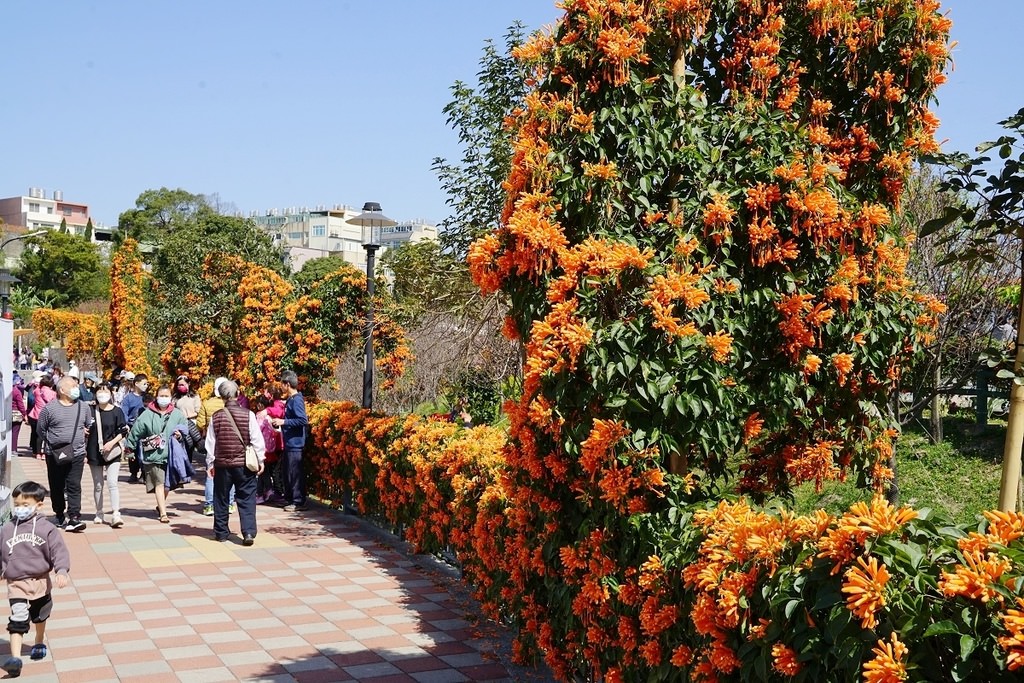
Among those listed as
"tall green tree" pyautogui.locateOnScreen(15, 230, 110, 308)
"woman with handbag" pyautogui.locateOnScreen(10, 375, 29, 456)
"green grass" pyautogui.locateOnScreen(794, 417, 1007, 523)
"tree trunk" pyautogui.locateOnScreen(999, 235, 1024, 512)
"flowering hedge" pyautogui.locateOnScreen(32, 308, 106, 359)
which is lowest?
"green grass" pyautogui.locateOnScreen(794, 417, 1007, 523)

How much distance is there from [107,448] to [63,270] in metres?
71.7

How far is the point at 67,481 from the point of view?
1048 centimetres

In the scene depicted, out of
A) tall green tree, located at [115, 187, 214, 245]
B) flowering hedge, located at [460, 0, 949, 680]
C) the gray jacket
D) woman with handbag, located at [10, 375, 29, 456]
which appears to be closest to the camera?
flowering hedge, located at [460, 0, 949, 680]

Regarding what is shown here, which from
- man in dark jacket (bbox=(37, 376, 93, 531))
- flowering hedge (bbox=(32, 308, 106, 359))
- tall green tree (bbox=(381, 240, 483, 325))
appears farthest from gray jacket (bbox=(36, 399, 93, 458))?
flowering hedge (bbox=(32, 308, 106, 359))

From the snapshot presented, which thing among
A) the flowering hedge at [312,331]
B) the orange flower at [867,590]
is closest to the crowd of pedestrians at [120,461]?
the flowering hedge at [312,331]

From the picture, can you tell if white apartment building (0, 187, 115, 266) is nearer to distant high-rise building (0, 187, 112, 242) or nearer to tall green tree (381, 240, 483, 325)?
distant high-rise building (0, 187, 112, 242)

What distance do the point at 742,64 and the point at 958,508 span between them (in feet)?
30.7

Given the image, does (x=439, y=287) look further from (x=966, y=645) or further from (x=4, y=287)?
(x=966, y=645)

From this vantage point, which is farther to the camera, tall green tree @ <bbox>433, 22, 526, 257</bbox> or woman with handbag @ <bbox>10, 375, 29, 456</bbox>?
woman with handbag @ <bbox>10, 375, 29, 456</bbox>

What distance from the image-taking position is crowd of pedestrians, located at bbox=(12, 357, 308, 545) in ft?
32.8

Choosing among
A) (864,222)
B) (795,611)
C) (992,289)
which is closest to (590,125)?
(864,222)

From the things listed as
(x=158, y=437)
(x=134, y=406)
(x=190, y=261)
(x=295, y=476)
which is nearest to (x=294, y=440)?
(x=295, y=476)

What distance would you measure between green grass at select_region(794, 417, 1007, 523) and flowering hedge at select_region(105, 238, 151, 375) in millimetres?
17298

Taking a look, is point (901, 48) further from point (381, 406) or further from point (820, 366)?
point (381, 406)
